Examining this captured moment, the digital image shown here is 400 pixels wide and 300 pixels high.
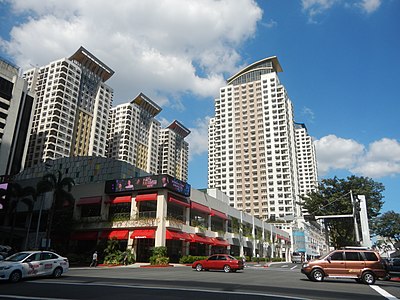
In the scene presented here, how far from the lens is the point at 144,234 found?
3797 cm

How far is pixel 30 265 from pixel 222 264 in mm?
14472

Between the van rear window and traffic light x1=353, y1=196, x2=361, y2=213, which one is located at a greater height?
traffic light x1=353, y1=196, x2=361, y2=213

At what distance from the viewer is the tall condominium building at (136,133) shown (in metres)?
137

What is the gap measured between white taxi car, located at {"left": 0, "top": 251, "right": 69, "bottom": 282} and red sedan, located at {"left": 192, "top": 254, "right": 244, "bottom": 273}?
37.5ft

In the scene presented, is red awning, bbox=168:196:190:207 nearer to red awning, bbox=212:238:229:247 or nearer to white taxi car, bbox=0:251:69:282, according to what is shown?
red awning, bbox=212:238:229:247

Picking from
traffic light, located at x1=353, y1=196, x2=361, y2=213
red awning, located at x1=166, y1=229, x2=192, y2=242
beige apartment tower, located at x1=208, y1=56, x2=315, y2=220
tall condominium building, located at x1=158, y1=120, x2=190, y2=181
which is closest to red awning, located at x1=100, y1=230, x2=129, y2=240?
red awning, located at x1=166, y1=229, x2=192, y2=242

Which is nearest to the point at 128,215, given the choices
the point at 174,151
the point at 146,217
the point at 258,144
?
the point at 146,217

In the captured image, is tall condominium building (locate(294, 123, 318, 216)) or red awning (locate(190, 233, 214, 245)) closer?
red awning (locate(190, 233, 214, 245))

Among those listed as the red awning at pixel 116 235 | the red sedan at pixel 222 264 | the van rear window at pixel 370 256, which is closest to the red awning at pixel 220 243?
the red awning at pixel 116 235

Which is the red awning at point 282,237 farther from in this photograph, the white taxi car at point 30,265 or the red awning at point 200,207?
the white taxi car at point 30,265

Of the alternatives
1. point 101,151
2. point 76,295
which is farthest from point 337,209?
point 101,151

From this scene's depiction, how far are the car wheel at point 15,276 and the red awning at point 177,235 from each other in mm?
22527

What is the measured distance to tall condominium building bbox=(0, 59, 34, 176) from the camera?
79.5m

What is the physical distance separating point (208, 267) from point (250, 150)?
355ft
